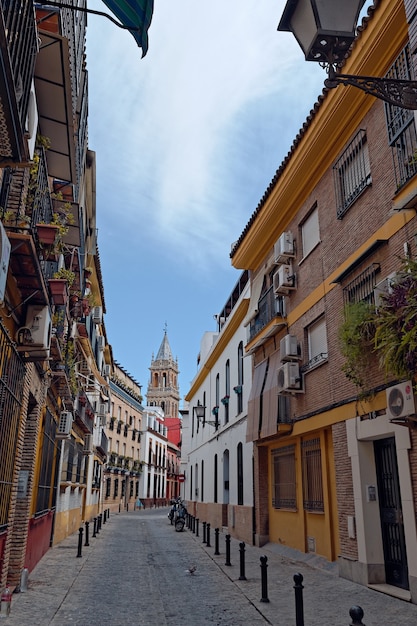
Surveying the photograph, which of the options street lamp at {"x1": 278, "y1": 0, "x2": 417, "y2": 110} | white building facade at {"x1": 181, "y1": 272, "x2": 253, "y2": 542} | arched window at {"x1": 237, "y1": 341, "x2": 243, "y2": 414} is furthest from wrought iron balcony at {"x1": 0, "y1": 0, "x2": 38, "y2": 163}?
arched window at {"x1": 237, "y1": 341, "x2": 243, "y2": 414}

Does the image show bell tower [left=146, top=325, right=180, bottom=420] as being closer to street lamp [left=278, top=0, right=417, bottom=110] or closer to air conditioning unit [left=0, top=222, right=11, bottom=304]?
air conditioning unit [left=0, top=222, right=11, bottom=304]

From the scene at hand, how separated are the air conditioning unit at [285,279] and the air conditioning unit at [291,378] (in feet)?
7.06

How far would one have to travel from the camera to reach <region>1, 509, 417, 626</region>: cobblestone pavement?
746cm

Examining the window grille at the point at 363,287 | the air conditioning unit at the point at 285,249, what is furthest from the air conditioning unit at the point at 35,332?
the air conditioning unit at the point at 285,249

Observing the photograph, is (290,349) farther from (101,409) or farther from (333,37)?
(101,409)

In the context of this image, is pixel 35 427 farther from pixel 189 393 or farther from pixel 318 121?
pixel 189 393

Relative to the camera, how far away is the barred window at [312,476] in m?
12.4

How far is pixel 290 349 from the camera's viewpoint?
1341cm

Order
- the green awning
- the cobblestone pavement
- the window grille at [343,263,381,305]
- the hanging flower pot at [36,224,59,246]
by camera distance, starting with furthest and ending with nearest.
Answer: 1. the window grille at [343,263,381,305]
2. the hanging flower pot at [36,224,59,246]
3. the cobblestone pavement
4. the green awning

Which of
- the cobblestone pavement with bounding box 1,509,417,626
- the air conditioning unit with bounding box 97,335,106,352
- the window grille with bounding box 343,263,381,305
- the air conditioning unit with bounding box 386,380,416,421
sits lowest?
the cobblestone pavement with bounding box 1,509,417,626

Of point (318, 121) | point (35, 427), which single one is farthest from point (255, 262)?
point (35, 427)

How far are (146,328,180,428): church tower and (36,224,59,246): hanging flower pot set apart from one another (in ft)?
284

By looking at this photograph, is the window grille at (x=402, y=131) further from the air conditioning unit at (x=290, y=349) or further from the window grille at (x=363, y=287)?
the air conditioning unit at (x=290, y=349)

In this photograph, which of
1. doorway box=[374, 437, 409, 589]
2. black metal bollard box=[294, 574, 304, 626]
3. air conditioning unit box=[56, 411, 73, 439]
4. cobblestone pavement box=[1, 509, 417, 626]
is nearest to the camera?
black metal bollard box=[294, 574, 304, 626]
